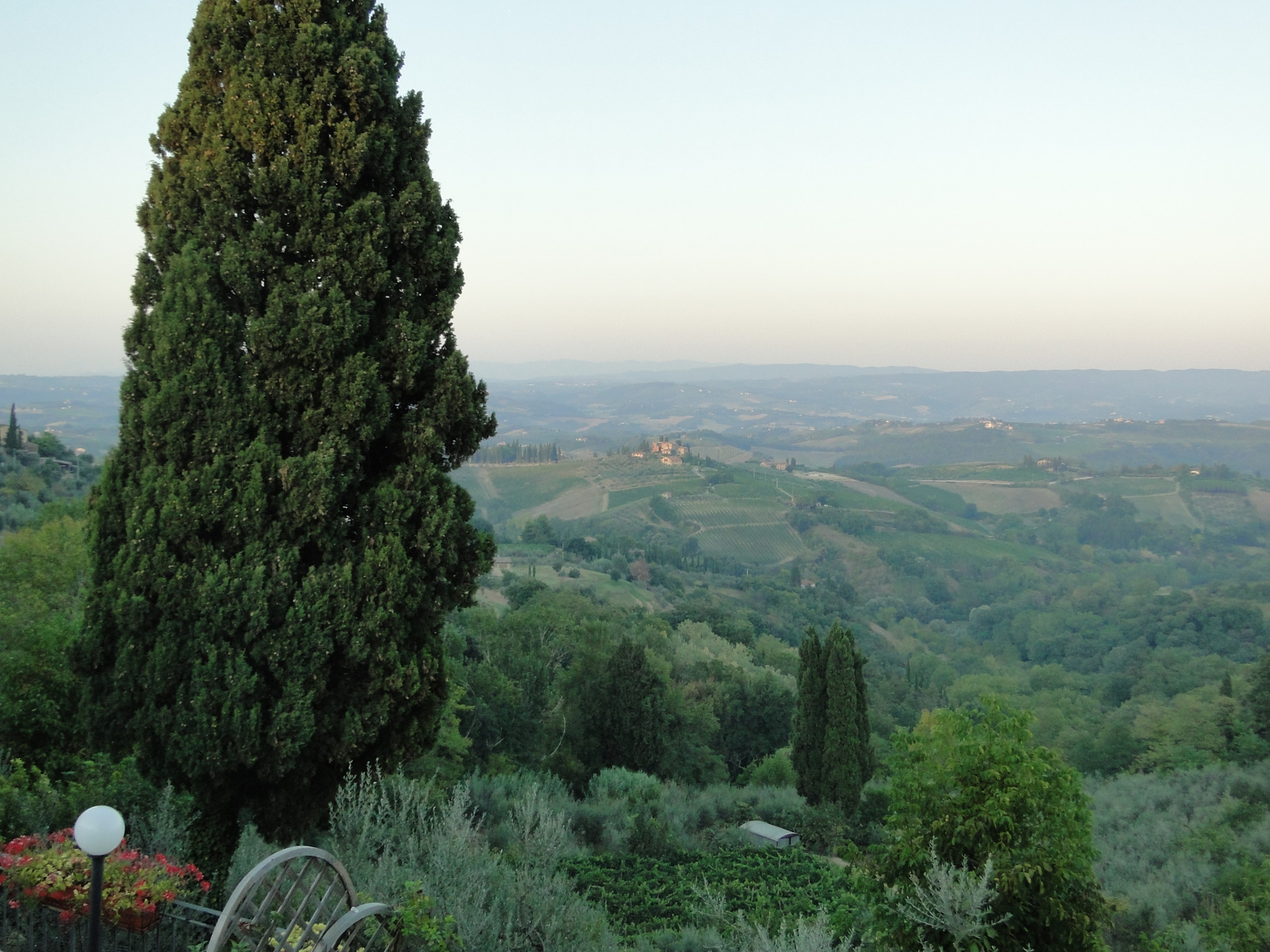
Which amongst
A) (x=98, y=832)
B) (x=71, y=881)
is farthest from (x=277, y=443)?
(x=98, y=832)

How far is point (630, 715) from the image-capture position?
26.6 m

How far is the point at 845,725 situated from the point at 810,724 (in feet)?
3.51

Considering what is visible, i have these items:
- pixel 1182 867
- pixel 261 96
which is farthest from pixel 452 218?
pixel 1182 867

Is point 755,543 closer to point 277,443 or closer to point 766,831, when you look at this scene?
point 766,831

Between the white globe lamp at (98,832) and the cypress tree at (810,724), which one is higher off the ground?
the white globe lamp at (98,832)

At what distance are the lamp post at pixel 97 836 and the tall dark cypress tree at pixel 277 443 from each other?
2.90 m

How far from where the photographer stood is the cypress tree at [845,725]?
2344 cm

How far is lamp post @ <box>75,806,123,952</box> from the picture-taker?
360 centimetres

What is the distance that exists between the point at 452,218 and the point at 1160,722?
134ft

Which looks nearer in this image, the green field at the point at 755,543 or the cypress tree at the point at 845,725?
the cypress tree at the point at 845,725

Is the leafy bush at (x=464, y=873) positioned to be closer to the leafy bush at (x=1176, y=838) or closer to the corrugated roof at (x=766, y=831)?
the leafy bush at (x=1176, y=838)

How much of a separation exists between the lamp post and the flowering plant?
1438 millimetres

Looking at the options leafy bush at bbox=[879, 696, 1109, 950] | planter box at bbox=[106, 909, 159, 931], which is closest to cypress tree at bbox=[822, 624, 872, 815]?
leafy bush at bbox=[879, 696, 1109, 950]

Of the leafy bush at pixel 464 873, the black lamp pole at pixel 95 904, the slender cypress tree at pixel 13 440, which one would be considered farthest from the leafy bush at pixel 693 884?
the slender cypress tree at pixel 13 440
